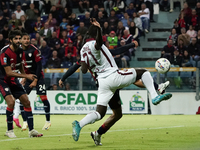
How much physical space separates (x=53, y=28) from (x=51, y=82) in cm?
560

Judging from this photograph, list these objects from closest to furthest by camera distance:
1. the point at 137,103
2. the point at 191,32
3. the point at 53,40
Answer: the point at 137,103, the point at 191,32, the point at 53,40

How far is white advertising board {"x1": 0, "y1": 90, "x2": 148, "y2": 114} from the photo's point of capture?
59.2 feet

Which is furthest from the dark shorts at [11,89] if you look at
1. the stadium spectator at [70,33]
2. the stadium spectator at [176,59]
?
the stadium spectator at [70,33]

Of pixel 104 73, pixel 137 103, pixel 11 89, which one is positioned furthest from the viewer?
pixel 137 103

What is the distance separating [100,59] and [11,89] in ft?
9.10

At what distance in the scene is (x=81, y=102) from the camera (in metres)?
18.3

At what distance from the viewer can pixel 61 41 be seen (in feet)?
71.1

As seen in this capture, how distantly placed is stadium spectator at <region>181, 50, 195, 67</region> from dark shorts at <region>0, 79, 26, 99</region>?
10.6 m

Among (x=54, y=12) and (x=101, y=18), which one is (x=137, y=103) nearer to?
(x=101, y=18)

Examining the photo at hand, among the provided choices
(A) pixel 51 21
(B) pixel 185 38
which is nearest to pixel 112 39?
(B) pixel 185 38

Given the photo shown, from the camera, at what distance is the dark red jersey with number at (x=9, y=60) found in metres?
8.96

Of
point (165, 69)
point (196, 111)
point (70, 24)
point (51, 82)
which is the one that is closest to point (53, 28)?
point (70, 24)

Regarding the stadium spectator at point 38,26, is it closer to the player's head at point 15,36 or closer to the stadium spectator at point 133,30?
the stadium spectator at point 133,30

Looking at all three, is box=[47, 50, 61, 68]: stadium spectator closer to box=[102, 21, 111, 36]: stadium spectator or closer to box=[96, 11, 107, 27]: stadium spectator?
box=[102, 21, 111, 36]: stadium spectator
